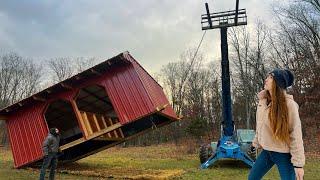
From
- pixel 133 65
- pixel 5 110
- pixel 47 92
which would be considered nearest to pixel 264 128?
pixel 133 65

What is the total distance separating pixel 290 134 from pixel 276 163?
0.37 m

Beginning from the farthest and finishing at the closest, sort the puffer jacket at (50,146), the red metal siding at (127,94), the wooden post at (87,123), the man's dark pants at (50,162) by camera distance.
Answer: the wooden post at (87,123) < the red metal siding at (127,94) < the puffer jacket at (50,146) < the man's dark pants at (50,162)

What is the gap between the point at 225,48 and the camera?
2033 centimetres

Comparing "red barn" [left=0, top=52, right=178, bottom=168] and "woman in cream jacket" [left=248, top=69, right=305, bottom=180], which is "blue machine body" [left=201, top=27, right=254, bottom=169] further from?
"woman in cream jacket" [left=248, top=69, right=305, bottom=180]

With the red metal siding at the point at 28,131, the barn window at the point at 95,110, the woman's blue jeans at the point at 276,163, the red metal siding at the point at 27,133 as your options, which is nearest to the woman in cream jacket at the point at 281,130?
the woman's blue jeans at the point at 276,163

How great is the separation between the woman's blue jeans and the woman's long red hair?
0.20 metres

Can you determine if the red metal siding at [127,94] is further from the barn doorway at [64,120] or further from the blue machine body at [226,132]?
the blue machine body at [226,132]

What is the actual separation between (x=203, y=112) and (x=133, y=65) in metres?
38.3

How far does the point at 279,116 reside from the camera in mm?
4824

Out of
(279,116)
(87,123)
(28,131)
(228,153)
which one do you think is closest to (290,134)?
(279,116)

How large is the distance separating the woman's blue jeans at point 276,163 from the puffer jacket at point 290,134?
0.23 ft

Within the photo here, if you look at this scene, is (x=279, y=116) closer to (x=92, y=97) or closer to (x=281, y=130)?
(x=281, y=130)

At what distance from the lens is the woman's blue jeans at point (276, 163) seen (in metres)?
4.86

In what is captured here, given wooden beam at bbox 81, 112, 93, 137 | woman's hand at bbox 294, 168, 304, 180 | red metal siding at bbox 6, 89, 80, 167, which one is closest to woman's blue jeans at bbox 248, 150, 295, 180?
woman's hand at bbox 294, 168, 304, 180
